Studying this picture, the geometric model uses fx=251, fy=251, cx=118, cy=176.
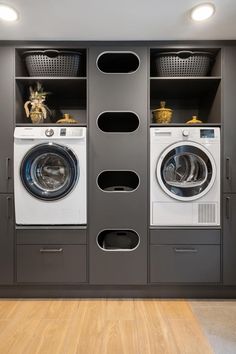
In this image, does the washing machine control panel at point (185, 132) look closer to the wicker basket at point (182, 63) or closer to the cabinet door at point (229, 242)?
the wicker basket at point (182, 63)

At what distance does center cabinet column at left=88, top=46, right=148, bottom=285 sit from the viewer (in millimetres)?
2117

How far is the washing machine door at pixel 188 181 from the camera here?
2.09 m

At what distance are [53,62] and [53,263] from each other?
1718 mm

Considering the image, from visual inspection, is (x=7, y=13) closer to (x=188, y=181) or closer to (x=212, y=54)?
(x=212, y=54)

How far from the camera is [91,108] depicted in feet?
6.96

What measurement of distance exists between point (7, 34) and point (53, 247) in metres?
1.79

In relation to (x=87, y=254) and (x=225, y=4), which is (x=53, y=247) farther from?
(x=225, y=4)

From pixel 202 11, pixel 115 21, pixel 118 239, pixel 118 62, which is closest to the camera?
pixel 202 11

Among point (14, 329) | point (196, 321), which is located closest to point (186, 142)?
point (196, 321)

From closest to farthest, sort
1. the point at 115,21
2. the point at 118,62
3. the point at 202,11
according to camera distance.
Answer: the point at 202,11 → the point at 115,21 → the point at 118,62

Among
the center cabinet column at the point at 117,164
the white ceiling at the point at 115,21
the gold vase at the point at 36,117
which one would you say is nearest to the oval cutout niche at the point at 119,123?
the center cabinet column at the point at 117,164

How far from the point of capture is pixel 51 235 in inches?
83.5

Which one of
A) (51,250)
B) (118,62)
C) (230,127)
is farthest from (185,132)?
(51,250)

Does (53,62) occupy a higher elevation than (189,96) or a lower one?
higher
